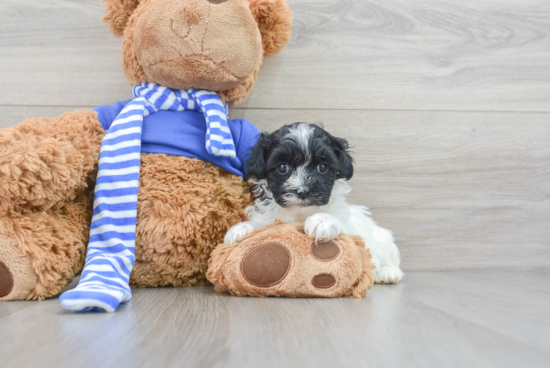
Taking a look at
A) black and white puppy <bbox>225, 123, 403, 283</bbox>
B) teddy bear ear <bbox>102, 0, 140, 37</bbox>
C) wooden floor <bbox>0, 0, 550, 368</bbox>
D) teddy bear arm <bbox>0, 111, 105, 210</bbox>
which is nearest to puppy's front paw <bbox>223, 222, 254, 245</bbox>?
black and white puppy <bbox>225, 123, 403, 283</bbox>

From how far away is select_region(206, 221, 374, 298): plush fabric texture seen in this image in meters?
1.09

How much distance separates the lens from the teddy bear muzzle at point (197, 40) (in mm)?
1206

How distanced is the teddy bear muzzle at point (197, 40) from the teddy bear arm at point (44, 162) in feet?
0.98

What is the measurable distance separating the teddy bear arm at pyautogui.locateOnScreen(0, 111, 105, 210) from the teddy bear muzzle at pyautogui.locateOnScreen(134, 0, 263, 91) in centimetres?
30

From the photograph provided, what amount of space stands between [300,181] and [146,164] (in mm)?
472

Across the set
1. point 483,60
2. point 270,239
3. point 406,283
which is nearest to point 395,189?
point 406,283

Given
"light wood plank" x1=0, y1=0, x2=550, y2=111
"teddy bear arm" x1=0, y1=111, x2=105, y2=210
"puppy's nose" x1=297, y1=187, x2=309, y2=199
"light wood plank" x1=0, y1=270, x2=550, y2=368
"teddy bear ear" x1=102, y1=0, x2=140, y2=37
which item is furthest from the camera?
"light wood plank" x1=0, y1=0, x2=550, y2=111

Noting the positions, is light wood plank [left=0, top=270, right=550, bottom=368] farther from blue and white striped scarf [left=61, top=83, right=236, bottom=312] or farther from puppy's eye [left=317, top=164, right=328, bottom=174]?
puppy's eye [left=317, top=164, right=328, bottom=174]

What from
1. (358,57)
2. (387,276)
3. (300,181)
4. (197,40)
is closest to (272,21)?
(197,40)

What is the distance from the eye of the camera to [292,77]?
1660mm

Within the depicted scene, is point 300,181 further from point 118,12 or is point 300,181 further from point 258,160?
point 118,12

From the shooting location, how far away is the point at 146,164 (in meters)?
1.29

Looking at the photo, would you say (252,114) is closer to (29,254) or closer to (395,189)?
(395,189)

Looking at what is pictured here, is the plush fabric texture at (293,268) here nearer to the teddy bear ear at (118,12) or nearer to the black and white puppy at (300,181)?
the black and white puppy at (300,181)
